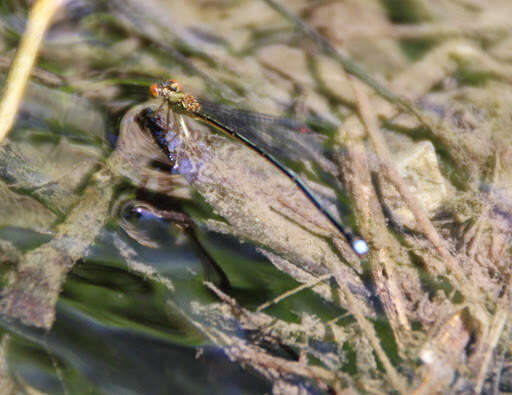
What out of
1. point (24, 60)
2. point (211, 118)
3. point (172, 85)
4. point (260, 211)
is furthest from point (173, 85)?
point (260, 211)

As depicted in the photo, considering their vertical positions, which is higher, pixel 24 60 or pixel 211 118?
pixel 211 118

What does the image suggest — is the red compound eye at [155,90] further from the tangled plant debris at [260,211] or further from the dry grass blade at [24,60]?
the dry grass blade at [24,60]

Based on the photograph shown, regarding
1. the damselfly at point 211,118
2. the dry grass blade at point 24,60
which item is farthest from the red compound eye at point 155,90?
the dry grass blade at point 24,60

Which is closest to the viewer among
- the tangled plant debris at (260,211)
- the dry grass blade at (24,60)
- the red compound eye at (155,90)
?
the tangled plant debris at (260,211)

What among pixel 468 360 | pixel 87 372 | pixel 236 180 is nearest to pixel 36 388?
pixel 87 372

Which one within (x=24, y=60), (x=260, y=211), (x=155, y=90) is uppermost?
(x=155, y=90)

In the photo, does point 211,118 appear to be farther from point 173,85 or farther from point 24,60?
point 24,60

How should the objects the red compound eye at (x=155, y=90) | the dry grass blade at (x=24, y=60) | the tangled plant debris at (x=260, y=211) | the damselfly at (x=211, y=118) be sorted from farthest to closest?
the red compound eye at (x=155, y=90)
the damselfly at (x=211, y=118)
the dry grass blade at (x=24, y=60)
the tangled plant debris at (x=260, y=211)

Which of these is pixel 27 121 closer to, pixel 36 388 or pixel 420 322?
pixel 36 388

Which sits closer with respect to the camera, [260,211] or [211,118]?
[260,211]

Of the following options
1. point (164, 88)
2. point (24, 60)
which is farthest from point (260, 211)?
point (24, 60)

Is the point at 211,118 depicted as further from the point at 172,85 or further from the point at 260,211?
the point at 260,211

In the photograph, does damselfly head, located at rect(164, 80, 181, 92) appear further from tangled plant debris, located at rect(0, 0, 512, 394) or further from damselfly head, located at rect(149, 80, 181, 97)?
tangled plant debris, located at rect(0, 0, 512, 394)
